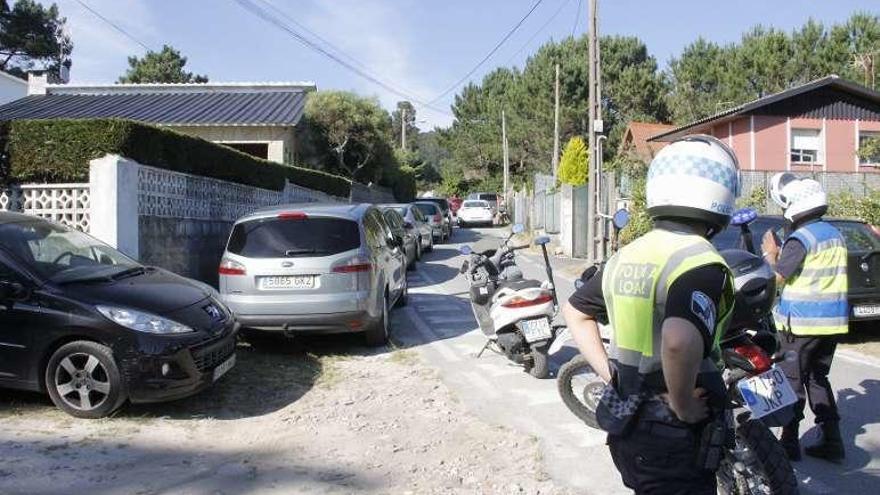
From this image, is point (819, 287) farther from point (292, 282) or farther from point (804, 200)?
point (292, 282)

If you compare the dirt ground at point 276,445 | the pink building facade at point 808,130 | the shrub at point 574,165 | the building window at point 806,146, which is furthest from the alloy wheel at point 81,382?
the building window at point 806,146

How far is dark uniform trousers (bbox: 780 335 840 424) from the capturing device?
15.3ft

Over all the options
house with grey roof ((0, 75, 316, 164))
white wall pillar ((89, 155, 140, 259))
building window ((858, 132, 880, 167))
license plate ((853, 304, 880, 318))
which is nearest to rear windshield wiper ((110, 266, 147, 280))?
white wall pillar ((89, 155, 140, 259))

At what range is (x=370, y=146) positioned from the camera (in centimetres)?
2833

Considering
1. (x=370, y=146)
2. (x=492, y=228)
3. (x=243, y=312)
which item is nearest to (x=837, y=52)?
(x=492, y=228)

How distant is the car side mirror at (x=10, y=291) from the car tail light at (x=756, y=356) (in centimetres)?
507

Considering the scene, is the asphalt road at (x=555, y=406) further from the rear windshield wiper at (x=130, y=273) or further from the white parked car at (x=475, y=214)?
the white parked car at (x=475, y=214)

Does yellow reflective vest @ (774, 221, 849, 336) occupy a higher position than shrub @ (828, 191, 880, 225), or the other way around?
shrub @ (828, 191, 880, 225)

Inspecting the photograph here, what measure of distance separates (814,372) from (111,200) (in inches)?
284

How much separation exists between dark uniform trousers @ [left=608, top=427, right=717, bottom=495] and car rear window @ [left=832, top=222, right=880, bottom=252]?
7.05m

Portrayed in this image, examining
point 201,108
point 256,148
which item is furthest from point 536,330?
point 201,108

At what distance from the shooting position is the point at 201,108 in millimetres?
25391

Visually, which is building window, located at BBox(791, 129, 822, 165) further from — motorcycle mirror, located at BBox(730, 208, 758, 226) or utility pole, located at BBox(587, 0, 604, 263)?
motorcycle mirror, located at BBox(730, 208, 758, 226)

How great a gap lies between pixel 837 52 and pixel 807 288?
129 ft
